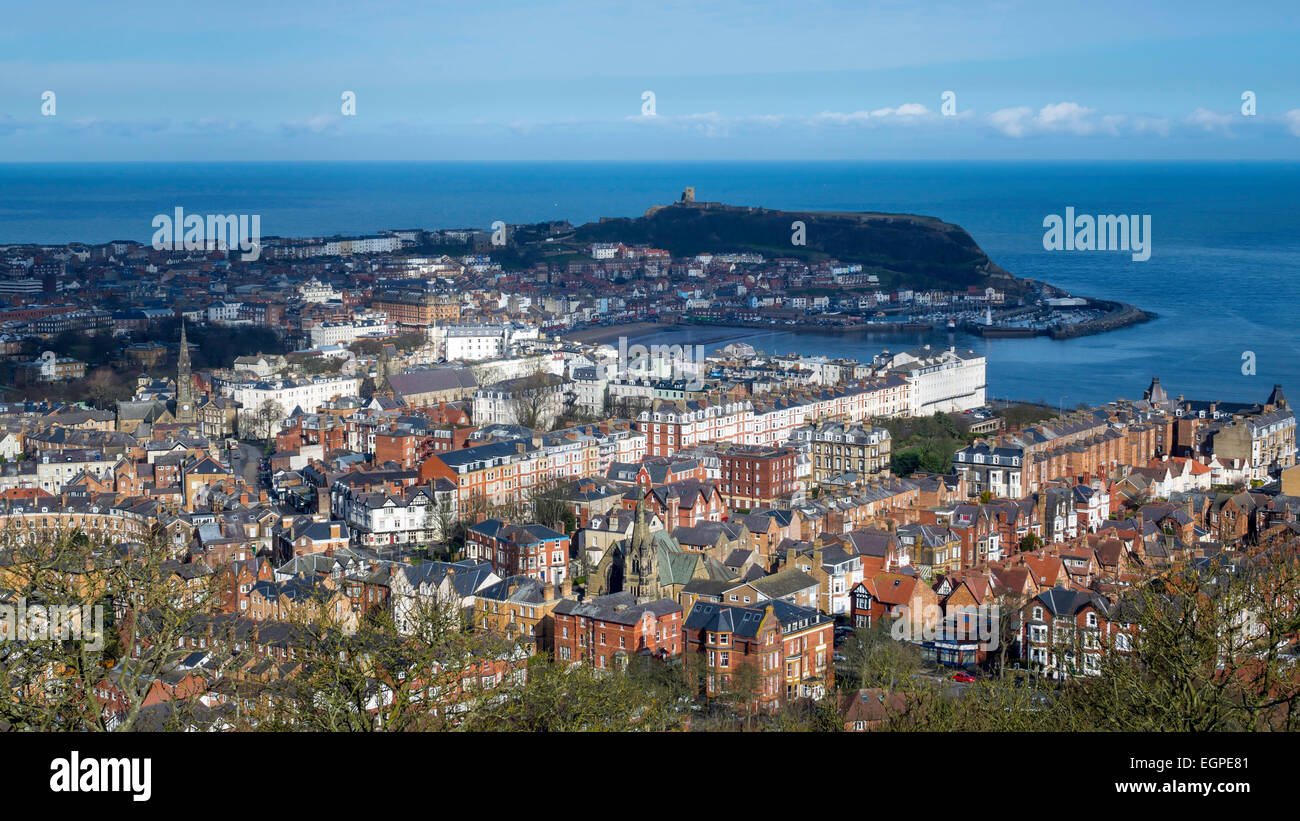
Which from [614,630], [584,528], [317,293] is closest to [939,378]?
[584,528]

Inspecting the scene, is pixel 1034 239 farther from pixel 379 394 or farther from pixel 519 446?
pixel 519 446

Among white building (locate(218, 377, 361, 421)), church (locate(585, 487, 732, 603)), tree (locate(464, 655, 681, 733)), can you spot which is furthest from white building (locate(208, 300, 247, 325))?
tree (locate(464, 655, 681, 733))

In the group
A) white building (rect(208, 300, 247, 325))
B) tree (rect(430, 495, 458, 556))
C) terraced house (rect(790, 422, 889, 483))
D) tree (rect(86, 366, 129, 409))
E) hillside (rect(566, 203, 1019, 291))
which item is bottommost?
tree (rect(430, 495, 458, 556))

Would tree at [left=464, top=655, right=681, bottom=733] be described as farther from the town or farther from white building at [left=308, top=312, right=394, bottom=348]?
white building at [left=308, top=312, right=394, bottom=348]

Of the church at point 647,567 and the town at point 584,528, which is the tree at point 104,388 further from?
the church at point 647,567

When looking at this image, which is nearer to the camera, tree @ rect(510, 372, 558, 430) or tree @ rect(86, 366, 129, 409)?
tree @ rect(510, 372, 558, 430)

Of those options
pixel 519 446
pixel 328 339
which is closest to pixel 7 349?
pixel 328 339

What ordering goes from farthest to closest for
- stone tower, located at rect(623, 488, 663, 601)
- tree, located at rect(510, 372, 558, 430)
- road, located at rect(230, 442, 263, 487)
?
tree, located at rect(510, 372, 558, 430) → road, located at rect(230, 442, 263, 487) → stone tower, located at rect(623, 488, 663, 601)
